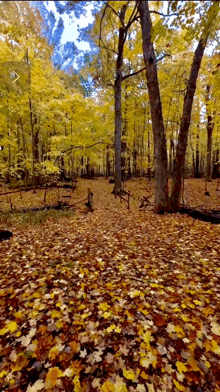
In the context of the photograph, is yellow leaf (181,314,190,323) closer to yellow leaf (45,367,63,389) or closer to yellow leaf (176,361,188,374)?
yellow leaf (176,361,188,374)

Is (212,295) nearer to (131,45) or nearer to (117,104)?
(117,104)

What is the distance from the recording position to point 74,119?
14531 millimetres

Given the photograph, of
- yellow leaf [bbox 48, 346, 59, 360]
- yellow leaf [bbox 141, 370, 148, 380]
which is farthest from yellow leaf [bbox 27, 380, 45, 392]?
yellow leaf [bbox 141, 370, 148, 380]

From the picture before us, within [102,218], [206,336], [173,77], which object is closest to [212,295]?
[206,336]

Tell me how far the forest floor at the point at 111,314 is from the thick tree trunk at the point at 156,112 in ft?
8.14

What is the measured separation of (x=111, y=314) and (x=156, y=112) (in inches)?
273

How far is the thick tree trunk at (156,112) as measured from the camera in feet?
21.7

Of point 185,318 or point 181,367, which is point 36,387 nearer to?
point 181,367

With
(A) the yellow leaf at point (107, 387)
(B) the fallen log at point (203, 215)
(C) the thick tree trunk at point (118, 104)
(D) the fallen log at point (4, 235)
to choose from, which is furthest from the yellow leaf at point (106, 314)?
(C) the thick tree trunk at point (118, 104)

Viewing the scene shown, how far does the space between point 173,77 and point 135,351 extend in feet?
48.2

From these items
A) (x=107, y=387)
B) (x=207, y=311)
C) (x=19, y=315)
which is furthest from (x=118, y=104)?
(x=107, y=387)

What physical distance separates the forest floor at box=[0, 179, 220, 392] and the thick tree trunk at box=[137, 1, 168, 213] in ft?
8.14

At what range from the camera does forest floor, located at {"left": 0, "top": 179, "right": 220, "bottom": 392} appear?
6.70 ft

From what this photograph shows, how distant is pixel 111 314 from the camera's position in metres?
2.87
